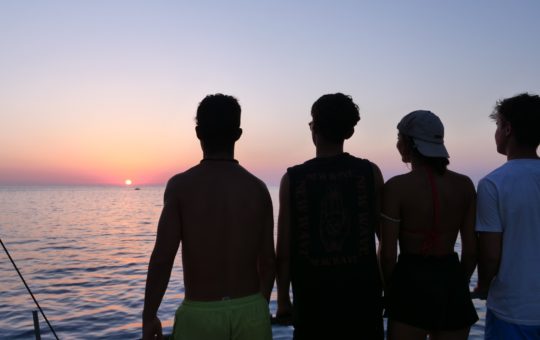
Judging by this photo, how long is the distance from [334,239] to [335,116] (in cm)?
88

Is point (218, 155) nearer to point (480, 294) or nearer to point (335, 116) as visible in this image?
point (335, 116)

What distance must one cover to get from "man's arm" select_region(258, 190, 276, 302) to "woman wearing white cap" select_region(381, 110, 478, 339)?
85 centimetres

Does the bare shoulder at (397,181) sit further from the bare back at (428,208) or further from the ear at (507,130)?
the ear at (507,130)

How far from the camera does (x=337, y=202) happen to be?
3.12 m

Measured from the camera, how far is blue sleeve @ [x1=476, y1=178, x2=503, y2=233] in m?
3.16

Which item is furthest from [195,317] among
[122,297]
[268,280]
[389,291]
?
[122,297]

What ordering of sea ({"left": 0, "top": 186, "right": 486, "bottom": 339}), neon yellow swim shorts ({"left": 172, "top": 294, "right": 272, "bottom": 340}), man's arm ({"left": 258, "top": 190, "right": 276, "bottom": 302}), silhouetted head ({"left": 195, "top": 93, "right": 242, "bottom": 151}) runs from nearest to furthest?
1. neon yellow swim shorts ({"left": 172, "top": 294, "right": 272, "bottom": 340})
2. silhouetted head ({"left": 195, "top": 93, "right": 242, "bottom": 151})
3. man's arm ({"left": 258, "top": 190, "right": 276, "bottom": 302})
4. sea ({"left": 0, "top": 186, "right": 486, "bottom": 339})

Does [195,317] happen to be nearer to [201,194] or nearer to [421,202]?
[201,194]

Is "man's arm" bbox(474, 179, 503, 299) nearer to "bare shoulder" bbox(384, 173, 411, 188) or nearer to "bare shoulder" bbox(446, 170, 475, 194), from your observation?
"bare shoulder" bbox(446, 170, 475, 194)

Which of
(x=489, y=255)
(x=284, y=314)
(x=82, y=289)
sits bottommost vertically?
(x=82, y=289)

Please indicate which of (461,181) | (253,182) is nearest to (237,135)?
(253,182)

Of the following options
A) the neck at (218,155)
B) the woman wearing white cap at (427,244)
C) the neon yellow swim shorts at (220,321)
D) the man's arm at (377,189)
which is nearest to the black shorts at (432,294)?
the woman wearing white cap at (427,244)

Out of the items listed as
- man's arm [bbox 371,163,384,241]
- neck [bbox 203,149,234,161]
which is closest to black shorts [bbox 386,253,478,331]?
man's arm [bbox 371,163,384,241]

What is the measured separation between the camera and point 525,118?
10.6 feet
